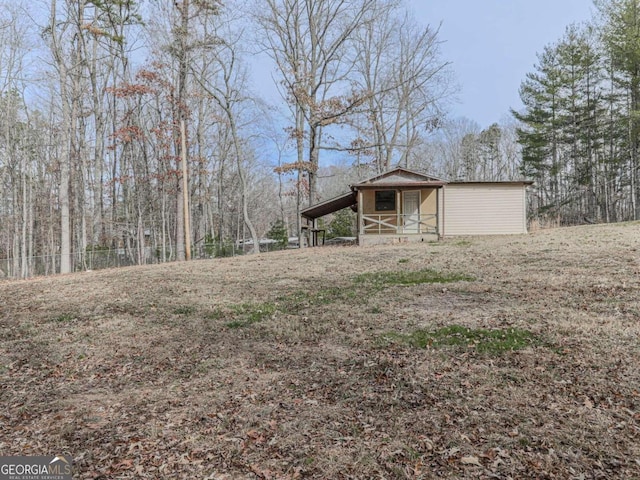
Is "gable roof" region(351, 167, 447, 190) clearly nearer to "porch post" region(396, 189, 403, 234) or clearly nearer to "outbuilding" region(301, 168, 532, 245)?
"outbuilding" region(301, 168, 532, 245)

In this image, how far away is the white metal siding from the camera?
16328 mm

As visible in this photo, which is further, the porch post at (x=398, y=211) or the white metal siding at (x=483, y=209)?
the white metal siding at (x=483, y=209)

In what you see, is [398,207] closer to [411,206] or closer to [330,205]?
[411,206]

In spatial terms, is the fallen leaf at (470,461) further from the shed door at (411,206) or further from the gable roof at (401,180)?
the shed door at (411,206)

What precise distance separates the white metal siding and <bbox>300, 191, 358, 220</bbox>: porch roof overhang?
4.24 meters

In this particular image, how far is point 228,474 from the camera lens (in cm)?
250

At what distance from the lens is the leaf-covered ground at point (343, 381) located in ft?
8.52

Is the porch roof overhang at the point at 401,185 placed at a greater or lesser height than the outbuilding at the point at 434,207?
greater

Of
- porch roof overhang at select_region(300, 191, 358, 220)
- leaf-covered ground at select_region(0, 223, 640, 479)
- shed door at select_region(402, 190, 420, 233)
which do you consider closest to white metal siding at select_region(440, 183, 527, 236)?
shed door at select_region(402, 190, 420, 233)

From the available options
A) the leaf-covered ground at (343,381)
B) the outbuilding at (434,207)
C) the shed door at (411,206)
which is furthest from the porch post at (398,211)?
the leaf-covered ground at (343,381)

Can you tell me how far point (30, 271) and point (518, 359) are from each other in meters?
24.7

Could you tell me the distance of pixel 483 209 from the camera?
16.5 meters

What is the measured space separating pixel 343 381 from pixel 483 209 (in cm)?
1498

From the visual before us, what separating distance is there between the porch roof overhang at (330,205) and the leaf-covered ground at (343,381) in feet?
30.9
